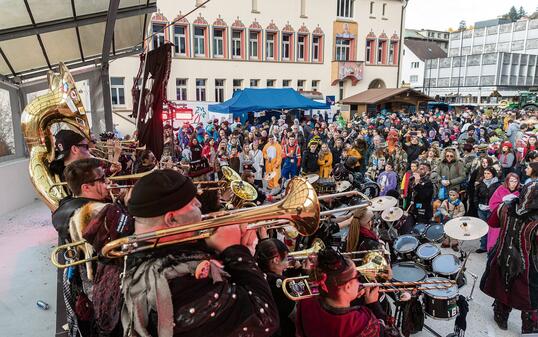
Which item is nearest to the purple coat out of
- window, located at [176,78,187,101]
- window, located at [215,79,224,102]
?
window, located at [176,78,187,101]

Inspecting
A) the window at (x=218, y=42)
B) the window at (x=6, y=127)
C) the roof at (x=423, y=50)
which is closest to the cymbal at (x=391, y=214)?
the window at (x=6, y=127)

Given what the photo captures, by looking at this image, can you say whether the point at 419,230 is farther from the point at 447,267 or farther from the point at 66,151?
the point at 66,151

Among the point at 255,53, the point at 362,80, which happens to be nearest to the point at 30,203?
the point at 255,53

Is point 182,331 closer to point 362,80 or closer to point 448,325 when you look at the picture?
point 448,325

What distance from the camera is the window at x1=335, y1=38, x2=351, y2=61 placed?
102 feet

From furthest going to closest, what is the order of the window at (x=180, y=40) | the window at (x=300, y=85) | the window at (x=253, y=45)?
the window at (x=300, y=85)
the window at (x=253, y=45)
the window at (x=180, y=40)

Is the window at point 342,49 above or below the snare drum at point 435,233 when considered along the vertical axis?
above

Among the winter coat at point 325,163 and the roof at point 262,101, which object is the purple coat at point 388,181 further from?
the roof at point 262,101

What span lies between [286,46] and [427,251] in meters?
26.9

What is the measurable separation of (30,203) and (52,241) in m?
2.76

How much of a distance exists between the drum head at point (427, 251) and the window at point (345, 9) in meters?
29.5

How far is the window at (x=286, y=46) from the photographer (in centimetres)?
2908

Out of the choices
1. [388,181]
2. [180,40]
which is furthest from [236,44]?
[388,181]

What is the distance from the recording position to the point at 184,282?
5.01 ft
